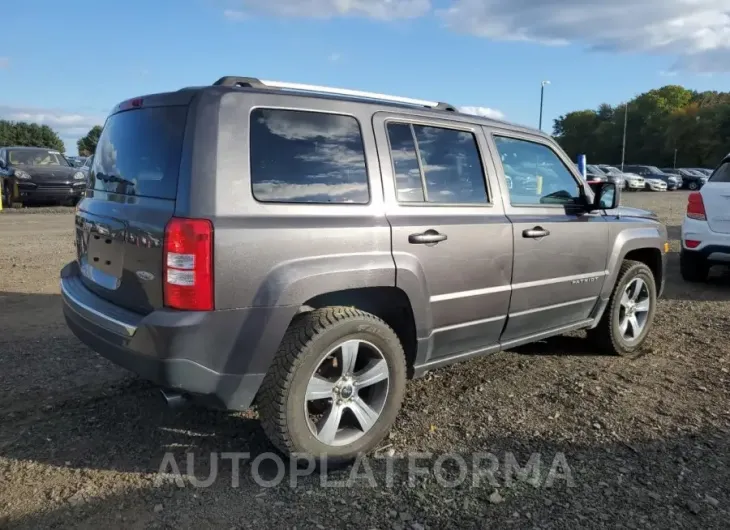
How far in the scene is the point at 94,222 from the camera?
3.36 m

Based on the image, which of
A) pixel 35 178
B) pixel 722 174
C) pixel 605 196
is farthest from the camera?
pixel 35 178

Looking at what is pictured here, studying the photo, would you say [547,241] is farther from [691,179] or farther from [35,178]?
[691,179]

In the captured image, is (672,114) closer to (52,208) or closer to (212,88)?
(52,208)

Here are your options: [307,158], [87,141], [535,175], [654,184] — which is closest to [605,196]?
[535,175]

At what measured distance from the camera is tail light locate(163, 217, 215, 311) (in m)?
2.73

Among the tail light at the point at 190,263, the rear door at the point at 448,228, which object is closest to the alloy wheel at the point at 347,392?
the rear door at the point at 448,228

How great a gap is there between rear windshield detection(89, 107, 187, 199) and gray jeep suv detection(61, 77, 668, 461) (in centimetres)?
1

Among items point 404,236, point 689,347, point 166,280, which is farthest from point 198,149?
point 689,347

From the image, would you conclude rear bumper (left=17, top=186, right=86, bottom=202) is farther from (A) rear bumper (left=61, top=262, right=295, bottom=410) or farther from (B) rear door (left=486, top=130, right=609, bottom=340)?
(A) rear bumper (left=61, top=262, right=295, bottom=410)

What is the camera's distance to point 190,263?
107 inches

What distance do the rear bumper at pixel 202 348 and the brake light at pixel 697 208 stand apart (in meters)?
6.54

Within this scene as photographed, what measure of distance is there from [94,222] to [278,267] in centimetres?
119

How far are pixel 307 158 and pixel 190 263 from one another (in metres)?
0.83

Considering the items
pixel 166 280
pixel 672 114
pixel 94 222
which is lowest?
pixel 166 280
